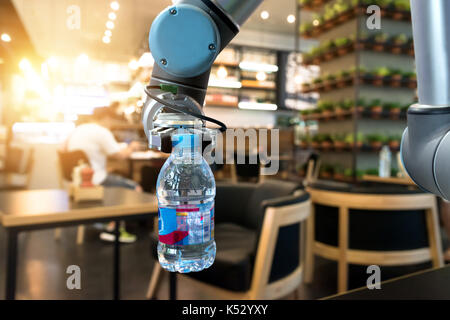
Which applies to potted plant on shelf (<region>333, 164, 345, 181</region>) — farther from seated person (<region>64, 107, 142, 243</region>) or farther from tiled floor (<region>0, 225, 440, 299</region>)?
seated person (<region>64, 107, 142, 243</region>)

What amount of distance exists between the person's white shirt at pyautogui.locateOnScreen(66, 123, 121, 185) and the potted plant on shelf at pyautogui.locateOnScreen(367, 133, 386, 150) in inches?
111

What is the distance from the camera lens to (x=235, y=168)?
5.04 m

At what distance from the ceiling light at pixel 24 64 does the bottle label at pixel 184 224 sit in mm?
7367

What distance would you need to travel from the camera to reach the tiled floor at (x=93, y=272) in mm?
2400

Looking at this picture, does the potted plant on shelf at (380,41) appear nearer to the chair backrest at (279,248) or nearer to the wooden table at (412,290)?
the chair backrest at (279,248)

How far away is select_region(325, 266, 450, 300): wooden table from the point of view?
57cm

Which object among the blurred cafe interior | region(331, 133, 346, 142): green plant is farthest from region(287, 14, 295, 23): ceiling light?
region(331, 133, 346, 142): green plant

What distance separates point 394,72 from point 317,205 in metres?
2.63

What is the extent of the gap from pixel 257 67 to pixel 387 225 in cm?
724

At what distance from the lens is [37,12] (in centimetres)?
562

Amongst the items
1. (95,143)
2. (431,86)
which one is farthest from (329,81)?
(431,86)

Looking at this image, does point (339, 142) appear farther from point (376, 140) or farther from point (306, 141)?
point (306, 141)

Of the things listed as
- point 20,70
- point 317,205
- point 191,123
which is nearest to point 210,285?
point 317,205
